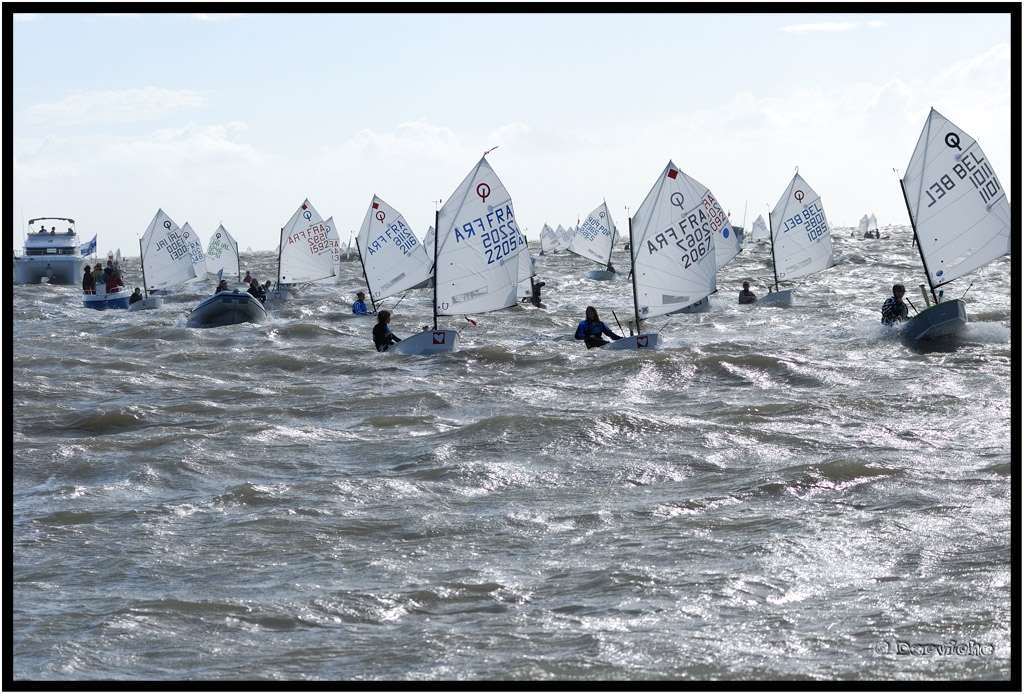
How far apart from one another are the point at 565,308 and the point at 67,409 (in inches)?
829

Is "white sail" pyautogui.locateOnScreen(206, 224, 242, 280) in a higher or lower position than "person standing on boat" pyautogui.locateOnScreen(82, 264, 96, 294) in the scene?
higher

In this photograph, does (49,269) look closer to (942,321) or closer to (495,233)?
(495,233)

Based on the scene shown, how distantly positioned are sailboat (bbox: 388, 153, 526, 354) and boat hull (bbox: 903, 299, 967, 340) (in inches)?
299

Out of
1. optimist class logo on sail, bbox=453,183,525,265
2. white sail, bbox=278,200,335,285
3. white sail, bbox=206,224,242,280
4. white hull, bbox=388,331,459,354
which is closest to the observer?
optimist class logo on sail, bbox=453,183,525,265

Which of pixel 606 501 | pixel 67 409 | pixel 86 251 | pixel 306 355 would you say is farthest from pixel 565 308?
pixel 86 251

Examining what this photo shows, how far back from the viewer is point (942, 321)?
19438 mm

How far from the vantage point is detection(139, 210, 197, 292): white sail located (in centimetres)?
3816

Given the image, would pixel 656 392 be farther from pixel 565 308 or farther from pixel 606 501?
pixel 565 308

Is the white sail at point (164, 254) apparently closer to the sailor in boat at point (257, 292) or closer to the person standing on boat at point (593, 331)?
the sailor in boat at point (257, 292)

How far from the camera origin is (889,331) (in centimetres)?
2198

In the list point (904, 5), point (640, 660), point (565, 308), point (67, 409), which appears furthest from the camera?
point (565, 308)

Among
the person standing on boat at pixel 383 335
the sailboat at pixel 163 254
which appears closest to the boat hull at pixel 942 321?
the person standing on boat at pixel 383 335

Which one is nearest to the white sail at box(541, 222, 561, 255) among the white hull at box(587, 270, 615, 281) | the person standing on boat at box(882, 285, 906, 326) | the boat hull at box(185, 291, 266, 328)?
the white hull at box(587, 270, 615, 281)

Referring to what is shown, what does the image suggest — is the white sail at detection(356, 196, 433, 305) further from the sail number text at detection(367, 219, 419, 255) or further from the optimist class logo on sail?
the optimist class logo on sail
